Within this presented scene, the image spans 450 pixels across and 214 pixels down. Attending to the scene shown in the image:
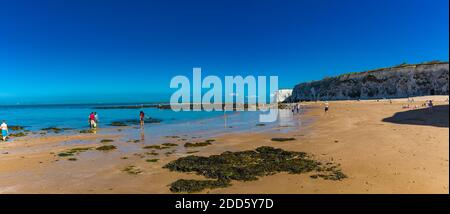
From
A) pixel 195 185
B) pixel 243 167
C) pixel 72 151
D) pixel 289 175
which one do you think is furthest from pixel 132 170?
pixel 72 151

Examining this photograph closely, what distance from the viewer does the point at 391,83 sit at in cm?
7519

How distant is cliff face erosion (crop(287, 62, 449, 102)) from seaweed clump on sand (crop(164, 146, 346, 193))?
50.2m

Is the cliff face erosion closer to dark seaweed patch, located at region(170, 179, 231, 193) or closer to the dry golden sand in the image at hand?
the dry golden sand

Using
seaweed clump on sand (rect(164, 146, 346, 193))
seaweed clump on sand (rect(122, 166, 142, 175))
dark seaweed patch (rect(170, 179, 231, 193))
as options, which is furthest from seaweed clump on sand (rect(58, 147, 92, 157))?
dark seaweed patch (rect(170, 179, 231, 193))

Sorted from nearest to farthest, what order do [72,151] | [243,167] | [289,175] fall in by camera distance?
[289,175] < [243,167] < [72,151]

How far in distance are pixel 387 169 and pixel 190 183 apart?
6105mm

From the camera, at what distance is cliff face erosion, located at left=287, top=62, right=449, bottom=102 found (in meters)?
65.8

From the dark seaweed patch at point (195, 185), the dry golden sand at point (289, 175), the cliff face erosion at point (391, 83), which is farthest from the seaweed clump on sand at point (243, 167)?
the cliff face erosion at point (391, 83)

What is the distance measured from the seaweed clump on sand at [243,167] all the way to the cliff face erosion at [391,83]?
50.2m

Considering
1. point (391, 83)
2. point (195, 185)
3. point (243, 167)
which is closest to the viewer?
point (195, 185)

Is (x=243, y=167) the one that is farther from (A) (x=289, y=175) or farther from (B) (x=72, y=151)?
(B) (x=72, y=151)

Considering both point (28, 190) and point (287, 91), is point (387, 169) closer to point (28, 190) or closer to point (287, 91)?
point (28, 190)

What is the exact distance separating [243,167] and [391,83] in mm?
75345
